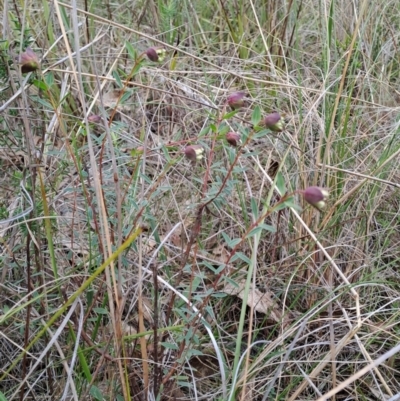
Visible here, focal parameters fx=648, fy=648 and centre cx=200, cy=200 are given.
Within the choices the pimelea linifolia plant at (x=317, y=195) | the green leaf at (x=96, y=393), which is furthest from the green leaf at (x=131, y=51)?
the green leaf at (x=96, y=393)

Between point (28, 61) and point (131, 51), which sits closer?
point (28, 61)

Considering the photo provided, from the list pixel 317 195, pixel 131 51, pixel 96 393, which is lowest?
pixel 96 393

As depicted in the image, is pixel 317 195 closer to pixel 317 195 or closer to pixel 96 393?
pixel 317 195

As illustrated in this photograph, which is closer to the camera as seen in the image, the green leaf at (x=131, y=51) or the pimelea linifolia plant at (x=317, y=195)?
the pimelea linifolia plant at (x=317, y=195)

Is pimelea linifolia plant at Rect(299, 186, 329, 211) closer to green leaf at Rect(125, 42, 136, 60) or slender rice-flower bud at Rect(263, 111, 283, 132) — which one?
slender rice-flower bud at Rect(263, 111, 283, 132)

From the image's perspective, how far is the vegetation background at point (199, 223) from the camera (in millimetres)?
1051

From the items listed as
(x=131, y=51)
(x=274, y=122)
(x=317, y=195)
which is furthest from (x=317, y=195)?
(x=131, y=51)

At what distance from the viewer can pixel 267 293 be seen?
4.42 feet

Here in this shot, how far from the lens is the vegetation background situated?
1051 millimetres

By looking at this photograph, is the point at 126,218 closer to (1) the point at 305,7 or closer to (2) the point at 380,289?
(2) the point at 380,289

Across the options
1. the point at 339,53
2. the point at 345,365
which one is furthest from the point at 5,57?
the point at 339,53

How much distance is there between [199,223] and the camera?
3.40ft

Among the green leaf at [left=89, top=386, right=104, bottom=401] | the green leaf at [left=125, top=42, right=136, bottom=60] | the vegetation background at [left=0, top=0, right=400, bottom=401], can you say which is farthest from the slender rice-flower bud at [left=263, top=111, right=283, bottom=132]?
the green leaf at [left=89, top=386, right=104, bottom=401]

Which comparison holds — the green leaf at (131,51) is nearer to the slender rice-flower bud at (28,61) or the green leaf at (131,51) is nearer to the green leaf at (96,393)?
the slender rice-flower bud at (28,61)
